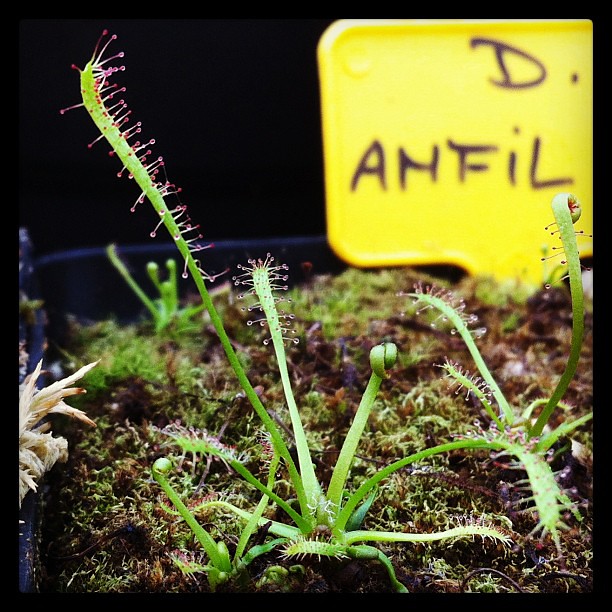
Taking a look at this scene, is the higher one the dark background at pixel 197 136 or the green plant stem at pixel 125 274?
the dark background at pixel 197 136

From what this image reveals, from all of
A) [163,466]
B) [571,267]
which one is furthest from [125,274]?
[571,267]

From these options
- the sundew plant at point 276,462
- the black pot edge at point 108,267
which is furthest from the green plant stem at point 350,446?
the black pot edge at point 108,267

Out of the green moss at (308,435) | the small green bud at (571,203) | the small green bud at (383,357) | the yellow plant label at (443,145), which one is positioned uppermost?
the yellow plant label at (443,145)

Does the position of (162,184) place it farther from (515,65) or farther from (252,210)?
(515,65)

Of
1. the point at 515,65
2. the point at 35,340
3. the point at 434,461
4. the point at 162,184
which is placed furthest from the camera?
the point at 515,65

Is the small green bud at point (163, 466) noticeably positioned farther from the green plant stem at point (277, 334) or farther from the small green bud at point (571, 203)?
the small green bud at point (571, 203)

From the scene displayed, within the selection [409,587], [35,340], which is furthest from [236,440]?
[35,340]

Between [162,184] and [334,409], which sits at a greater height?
[162,184]

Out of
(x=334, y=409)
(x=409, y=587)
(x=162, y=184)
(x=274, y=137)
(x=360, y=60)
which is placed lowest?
(x=409, y=587)
